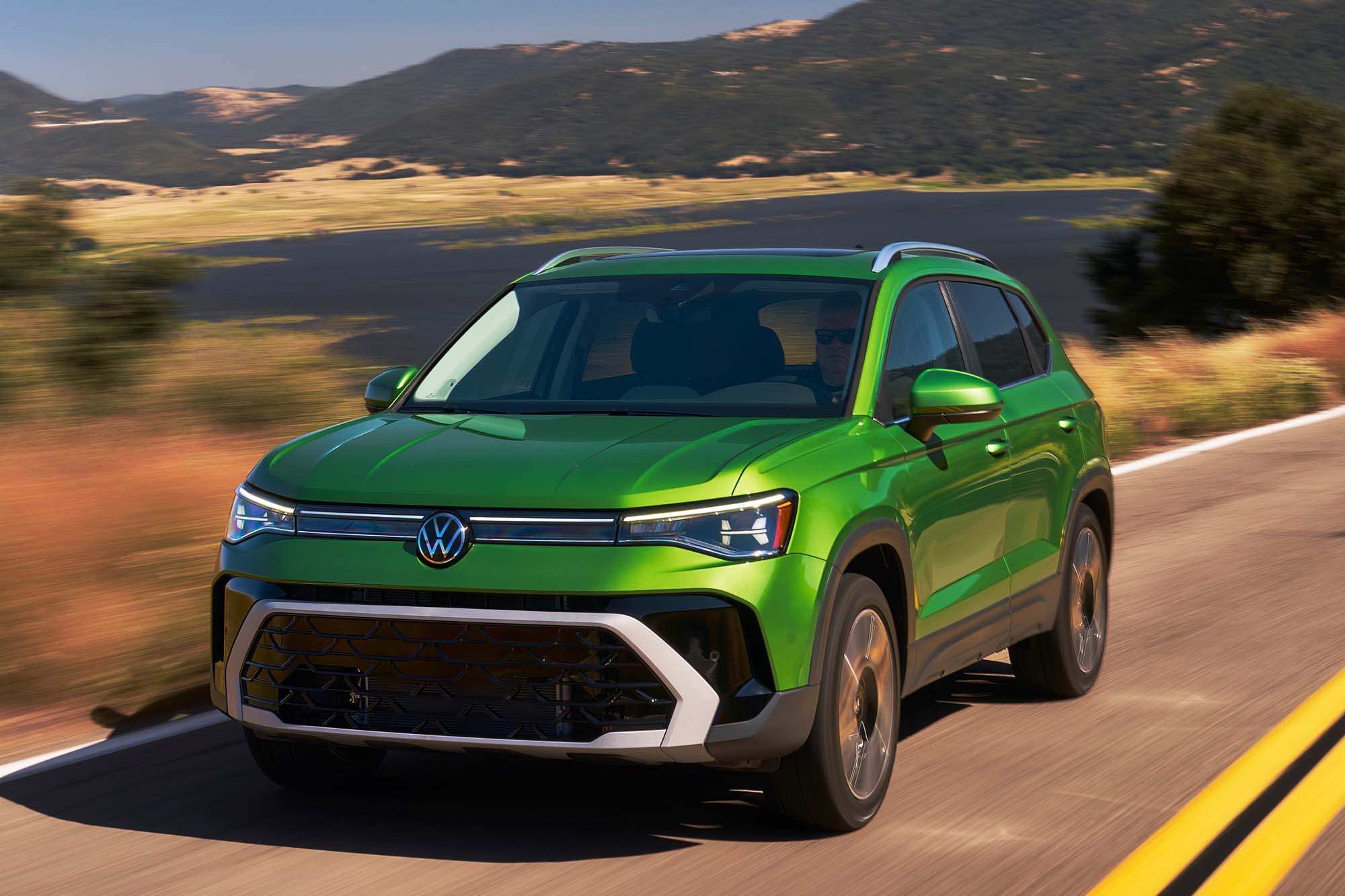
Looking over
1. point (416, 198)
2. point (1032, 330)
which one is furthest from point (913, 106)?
point (1032, 330)

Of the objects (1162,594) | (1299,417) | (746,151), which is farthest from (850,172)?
(1162,594)

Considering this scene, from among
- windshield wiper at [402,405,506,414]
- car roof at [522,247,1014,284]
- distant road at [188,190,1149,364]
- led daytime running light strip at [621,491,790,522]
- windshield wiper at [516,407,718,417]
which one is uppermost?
car roof at [522,247,1014,284]

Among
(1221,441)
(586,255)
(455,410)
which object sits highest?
(586,255)

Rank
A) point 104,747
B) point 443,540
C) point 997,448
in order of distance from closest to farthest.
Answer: point 443,540, point 997,448, point 104,747

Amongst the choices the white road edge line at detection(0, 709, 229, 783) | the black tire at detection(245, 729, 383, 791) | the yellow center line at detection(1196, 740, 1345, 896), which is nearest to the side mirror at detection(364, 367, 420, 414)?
the black tire at detection(245, 729, 383, 791)

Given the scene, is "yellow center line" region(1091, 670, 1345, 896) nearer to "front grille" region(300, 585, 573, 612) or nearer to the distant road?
"front grille" region(300, 585, 573, 612)

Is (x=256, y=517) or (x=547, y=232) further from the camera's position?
(x=547, y=232)

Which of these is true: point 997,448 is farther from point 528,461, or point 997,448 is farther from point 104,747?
point 104,747

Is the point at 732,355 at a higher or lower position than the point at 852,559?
higher

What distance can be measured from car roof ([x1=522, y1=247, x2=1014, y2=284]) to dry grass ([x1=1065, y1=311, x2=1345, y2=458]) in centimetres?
964

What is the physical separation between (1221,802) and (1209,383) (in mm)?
16257

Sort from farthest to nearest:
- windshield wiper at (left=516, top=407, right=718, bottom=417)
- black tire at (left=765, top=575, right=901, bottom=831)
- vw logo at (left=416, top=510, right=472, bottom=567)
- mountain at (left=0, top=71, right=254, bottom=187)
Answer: mountain at (left=0, top=71, right=254, bottom=187) → windshield wiper at (left=516, top=407, right=718, bottom=417) → black tire at (left=765, top=575, right=901, bottom=831) → vw logo at (left=416, top=510, right=472, bottom=567)

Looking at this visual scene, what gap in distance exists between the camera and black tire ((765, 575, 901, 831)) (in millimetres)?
4719

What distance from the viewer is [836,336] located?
564cm
